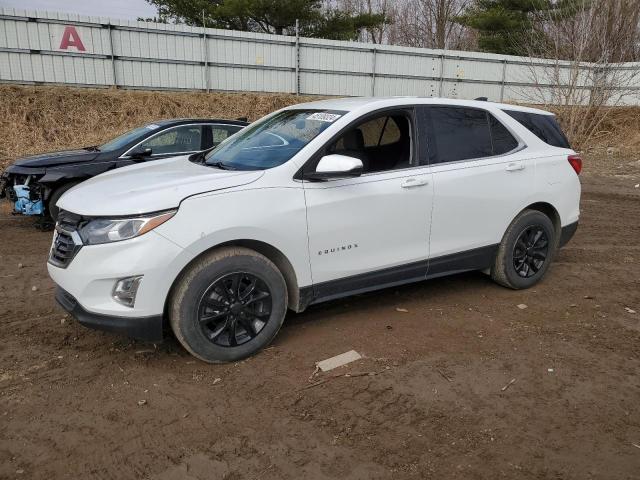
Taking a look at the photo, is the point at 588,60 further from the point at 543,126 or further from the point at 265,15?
the point at 543,126

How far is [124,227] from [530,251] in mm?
3673

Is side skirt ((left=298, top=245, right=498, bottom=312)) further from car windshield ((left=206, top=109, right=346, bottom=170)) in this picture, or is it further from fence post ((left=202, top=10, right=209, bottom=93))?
fence post ((left=202, top=10, right=209, bottom=93))

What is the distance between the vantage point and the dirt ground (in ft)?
8.67

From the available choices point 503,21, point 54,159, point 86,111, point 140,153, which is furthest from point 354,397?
point 503,21

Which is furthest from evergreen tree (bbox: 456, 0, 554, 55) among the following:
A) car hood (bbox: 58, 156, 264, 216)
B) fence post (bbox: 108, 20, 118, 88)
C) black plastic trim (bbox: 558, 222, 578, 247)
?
car hood (bbox: 58, 156, 264, 216)

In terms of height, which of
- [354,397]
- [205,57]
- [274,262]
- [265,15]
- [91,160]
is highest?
[265,15]

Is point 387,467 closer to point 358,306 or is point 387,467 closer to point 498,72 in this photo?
point 358,306

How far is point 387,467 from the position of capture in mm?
2602

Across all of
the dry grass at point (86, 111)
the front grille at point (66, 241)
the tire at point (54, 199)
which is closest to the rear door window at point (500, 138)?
the front grille at point (66, 241)

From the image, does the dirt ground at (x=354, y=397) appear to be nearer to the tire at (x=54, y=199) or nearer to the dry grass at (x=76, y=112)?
the tire at (x=54, y=199)

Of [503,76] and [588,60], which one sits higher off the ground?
[588,60]

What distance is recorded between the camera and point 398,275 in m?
4.22

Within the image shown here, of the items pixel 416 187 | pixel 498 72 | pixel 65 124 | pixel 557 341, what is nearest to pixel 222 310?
pixel 416 187

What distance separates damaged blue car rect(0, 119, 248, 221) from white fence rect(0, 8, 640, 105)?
7500 millimetres
